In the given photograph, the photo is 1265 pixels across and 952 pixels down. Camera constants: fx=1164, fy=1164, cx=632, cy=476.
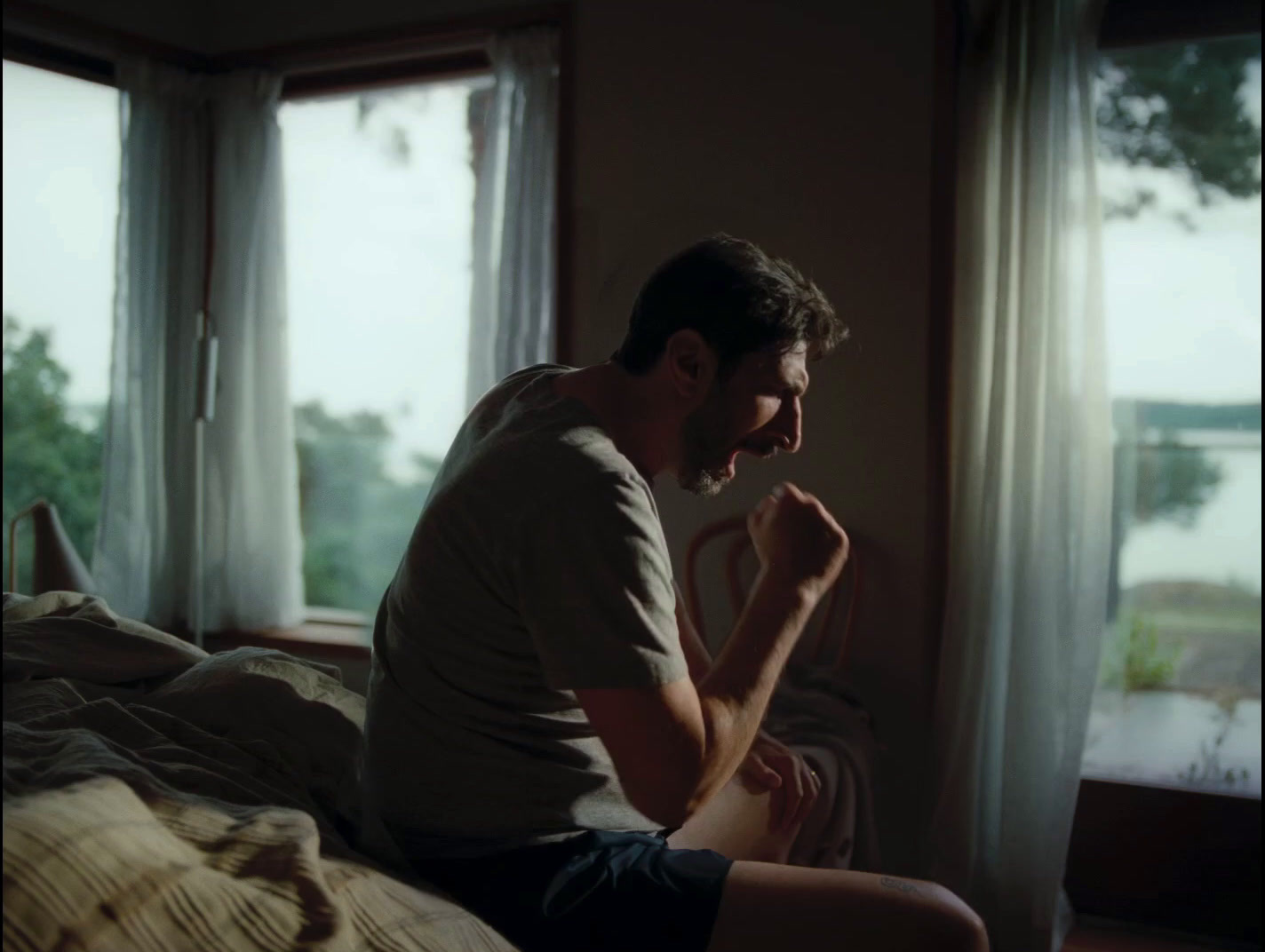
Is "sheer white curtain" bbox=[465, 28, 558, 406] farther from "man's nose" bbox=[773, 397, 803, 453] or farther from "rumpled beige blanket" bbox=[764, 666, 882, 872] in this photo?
"man's nose" bbox=[773, 397, 803, 453]

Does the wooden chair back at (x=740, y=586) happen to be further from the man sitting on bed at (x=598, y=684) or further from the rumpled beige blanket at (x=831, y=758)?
the man sitting on bed at (x=598, y=684)

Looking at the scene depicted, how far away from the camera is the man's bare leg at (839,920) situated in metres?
1.22

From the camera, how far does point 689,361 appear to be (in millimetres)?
1388

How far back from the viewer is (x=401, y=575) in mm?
1341

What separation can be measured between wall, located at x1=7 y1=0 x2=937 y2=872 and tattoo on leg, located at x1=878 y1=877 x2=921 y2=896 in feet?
5.18

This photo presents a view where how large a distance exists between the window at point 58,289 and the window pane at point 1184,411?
3004 millimetres

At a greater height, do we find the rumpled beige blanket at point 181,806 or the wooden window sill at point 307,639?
the rumpled beige blanket at point 181,806

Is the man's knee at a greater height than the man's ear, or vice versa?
the man's ear

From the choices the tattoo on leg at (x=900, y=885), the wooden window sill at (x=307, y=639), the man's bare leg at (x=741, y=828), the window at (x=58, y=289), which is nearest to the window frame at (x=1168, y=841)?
the man's bare leg at (x=741, y=828)

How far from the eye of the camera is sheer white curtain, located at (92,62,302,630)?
3676 mm

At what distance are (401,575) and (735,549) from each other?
1.69 m

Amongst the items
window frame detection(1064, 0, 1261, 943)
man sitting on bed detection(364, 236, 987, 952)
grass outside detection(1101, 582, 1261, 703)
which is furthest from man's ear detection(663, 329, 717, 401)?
window frame detection(1064, 0, 1261, 943)

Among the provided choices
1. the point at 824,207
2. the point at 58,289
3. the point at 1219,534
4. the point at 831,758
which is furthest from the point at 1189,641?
the point at 58,289

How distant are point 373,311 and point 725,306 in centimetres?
256
